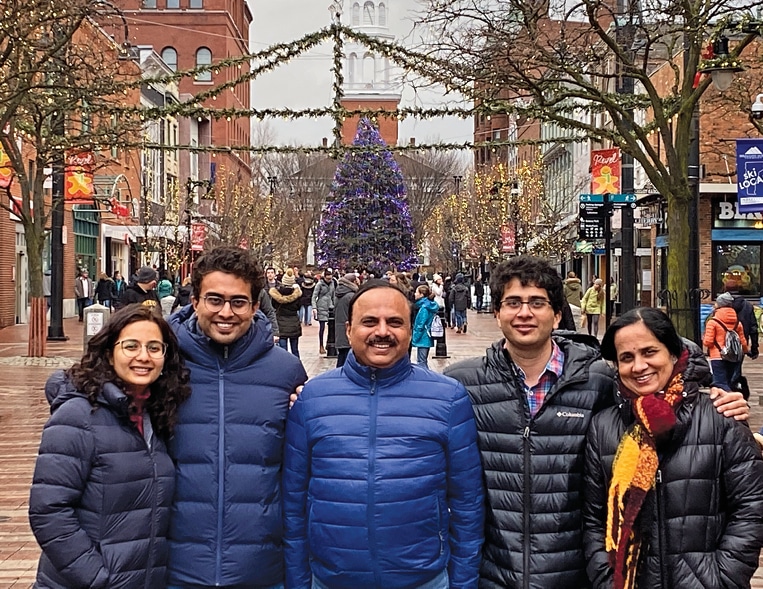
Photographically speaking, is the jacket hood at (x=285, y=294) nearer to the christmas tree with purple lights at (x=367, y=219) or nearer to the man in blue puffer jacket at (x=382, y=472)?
the man in blue puffer jacket at (x=382, y=472)

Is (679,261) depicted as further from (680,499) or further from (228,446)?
(228,446)

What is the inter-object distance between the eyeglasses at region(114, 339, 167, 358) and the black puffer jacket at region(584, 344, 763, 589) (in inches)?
68.7

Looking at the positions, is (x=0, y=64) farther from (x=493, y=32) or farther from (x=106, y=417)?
(x=106, y=417)

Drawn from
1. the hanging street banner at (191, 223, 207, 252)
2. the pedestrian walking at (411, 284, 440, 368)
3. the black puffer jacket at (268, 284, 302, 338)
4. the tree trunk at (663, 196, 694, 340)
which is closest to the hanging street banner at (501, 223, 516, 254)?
the hanging street banner at (191, 223, 207, 252)

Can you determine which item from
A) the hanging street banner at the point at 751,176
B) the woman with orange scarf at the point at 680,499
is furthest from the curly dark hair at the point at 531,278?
the hanging street banner at the point at 751,176

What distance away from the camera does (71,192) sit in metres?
22.5

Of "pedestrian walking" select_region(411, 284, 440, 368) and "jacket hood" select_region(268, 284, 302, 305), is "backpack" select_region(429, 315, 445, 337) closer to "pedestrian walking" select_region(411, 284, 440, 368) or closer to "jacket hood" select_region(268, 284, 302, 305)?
"pedestrian walking" select_region(411, 284, 440, 368)

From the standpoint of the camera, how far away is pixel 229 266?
12.4ft

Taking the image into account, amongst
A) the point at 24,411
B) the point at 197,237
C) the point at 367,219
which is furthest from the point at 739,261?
the point at 24,411

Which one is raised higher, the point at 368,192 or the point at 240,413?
the point at 368,192

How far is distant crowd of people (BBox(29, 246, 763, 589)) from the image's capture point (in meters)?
3.37

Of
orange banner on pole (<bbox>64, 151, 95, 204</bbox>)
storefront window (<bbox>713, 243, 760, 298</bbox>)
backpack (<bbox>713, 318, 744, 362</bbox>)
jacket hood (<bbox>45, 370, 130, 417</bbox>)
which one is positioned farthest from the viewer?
storefront window (<bbox>713, 243, 760, 298</bbox>)

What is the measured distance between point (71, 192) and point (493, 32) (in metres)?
12.5

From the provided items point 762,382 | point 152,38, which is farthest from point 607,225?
point 152,38
